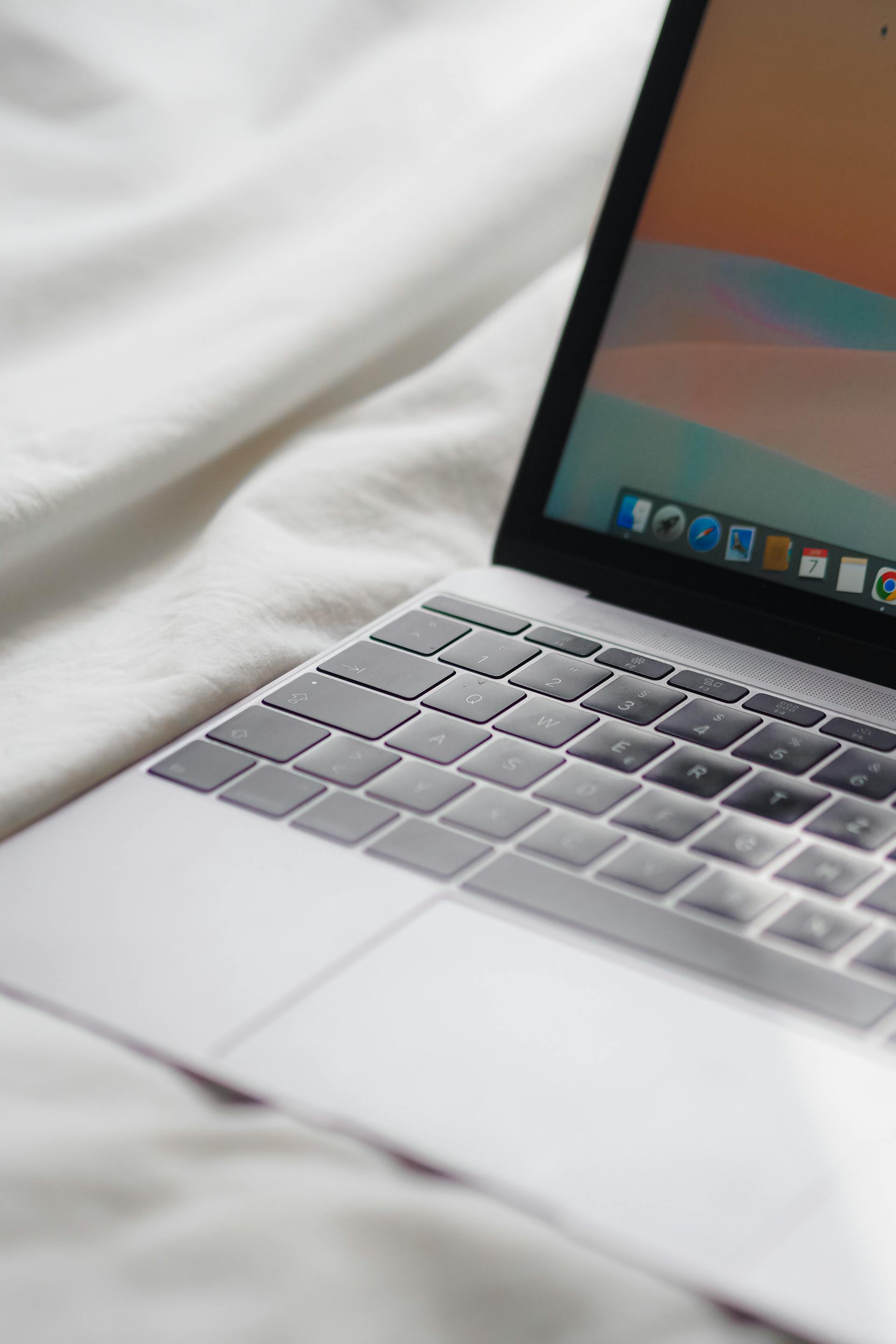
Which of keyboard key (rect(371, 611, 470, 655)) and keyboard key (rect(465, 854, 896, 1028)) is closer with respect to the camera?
keyboard key (rect(465, 854, 896, 1028))

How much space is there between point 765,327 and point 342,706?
235mm

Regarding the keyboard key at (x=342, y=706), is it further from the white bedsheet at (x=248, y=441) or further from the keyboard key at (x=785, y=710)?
the keyboard key at (x=785, y=710)

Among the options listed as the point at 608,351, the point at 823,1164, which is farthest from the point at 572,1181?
the point at 608,351

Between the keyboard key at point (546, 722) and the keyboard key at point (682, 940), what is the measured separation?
70 mm

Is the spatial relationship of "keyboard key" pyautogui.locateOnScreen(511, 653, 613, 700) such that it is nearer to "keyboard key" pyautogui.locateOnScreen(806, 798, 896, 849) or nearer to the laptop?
the laptop

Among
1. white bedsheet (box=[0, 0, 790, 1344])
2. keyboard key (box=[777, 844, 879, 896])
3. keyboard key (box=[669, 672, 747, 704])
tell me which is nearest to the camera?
white bedsheet (box=[0, 0, 790, 1344])

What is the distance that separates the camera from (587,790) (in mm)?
448

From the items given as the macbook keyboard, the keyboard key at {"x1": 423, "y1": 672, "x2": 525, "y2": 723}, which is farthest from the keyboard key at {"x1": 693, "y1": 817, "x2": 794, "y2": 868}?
the keyboard key at {"x1": 423, "y1": 672, "x2": 525, "y2": 723}

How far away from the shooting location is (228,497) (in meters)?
0.66

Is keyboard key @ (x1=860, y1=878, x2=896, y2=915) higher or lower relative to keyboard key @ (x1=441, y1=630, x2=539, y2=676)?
higher

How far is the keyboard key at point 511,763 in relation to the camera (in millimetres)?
454

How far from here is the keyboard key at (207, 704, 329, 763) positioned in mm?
472

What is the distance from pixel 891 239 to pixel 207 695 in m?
0.32

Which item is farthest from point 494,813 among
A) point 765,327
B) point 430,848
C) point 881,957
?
point 765,327
